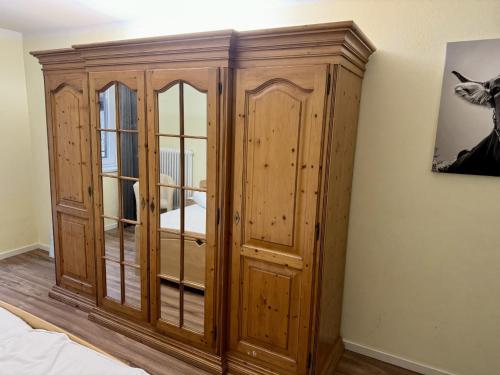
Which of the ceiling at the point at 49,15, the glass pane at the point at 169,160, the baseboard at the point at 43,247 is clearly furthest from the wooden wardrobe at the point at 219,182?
the baseboard at the point at 43,247

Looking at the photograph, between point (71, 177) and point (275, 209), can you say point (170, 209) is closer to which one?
point (275, 209)

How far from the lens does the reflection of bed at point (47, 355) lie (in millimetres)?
1273

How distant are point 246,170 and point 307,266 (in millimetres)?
645

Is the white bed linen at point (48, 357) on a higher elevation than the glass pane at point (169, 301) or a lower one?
higher

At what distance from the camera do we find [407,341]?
231cm

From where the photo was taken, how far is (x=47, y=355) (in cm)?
134

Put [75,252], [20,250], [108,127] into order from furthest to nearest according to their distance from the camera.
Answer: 1. [20,250]
2. [75,252]
3. [108,127]

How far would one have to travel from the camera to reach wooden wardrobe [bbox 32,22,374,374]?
1.80m

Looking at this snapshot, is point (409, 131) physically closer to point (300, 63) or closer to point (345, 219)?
point (345, 219)

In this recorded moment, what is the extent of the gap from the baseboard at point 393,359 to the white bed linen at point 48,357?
171 centimetres

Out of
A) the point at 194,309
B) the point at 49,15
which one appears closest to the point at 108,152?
the point at 194,309

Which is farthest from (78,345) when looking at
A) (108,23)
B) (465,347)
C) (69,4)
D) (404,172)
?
(108,23)

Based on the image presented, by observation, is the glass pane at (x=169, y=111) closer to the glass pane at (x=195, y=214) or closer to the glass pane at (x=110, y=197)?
the glass pane at (x=195, y=214)

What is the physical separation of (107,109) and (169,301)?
1.43 meters
